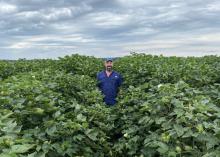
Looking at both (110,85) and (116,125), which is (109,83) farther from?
(116,125)

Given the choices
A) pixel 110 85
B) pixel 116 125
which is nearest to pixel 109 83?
pixel 110 85

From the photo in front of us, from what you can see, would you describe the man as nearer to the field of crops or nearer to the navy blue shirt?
the navy blue shirt

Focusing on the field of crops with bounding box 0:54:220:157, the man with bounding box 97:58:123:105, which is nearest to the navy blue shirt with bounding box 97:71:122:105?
the man with bounding box 97:58:123:105

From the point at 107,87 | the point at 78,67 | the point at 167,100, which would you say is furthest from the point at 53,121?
the point at 78,67

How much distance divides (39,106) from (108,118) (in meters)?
2.12

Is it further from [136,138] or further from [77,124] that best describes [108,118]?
[77,124]

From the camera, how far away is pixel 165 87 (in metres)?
6.36

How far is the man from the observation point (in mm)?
11422

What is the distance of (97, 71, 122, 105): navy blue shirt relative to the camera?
1141 centimetres

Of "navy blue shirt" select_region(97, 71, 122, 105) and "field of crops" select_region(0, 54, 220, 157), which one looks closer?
"field of crops" select_region(0, 54, 220, 157)

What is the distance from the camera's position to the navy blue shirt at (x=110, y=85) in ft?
37.4

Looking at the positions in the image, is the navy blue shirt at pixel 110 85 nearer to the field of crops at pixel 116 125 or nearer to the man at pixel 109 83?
the man at pixel 109 83

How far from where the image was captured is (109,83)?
452 inches

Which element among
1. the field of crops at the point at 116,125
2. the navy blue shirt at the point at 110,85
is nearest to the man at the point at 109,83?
the navy blue shirt at the point at 110,85
